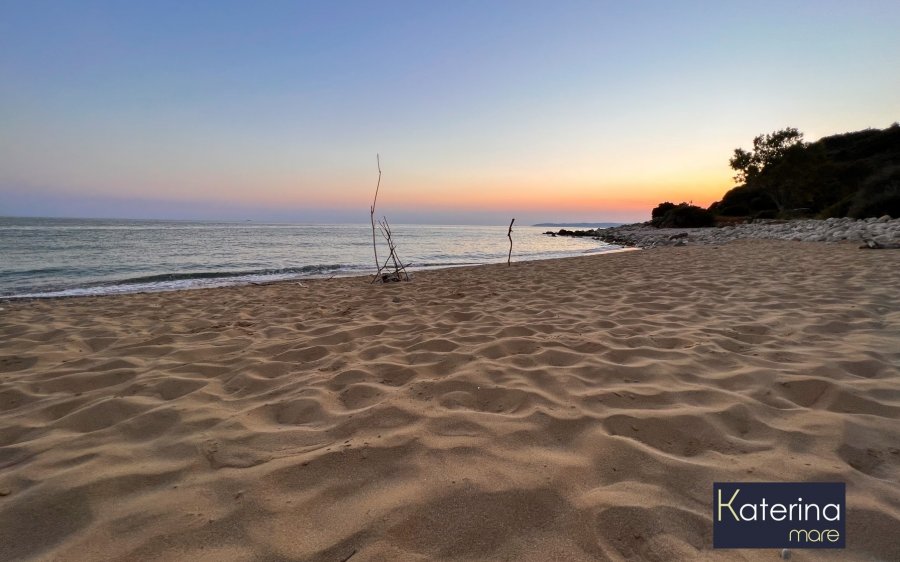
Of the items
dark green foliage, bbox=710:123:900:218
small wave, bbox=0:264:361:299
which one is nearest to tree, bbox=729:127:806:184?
dark green foliage, bbox=710:123:900:218

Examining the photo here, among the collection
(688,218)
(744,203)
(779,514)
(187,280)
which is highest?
(744,203)

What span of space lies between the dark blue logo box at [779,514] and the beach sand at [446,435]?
0.13 feet

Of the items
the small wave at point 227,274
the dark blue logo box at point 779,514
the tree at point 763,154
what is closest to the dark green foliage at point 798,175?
the tree at point 763,154

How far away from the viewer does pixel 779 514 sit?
142cm

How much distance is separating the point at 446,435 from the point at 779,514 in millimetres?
1300

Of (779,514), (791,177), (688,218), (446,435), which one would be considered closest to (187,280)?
(446,435)

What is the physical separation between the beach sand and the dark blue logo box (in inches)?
1.6

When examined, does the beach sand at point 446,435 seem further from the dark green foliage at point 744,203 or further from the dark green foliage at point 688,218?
the dark green foliage at point 744,203

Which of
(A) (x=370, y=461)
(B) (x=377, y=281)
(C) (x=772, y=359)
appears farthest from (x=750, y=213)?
(A) (x=370, y=461)

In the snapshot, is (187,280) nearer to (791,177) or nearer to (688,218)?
(688,218)

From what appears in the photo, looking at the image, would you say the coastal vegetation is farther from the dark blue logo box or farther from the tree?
the dark blue logo box

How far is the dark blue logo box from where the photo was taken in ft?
4.19

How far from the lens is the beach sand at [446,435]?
1310 millimetres

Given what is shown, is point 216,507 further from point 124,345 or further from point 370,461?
point 124,345
